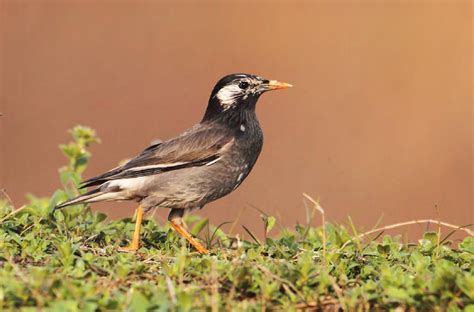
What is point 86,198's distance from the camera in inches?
320

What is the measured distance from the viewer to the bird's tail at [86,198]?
25.9ft

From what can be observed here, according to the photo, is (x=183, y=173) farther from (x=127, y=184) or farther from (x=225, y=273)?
(x=225, y=273)

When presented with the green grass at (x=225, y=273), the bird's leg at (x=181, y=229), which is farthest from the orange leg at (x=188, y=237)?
the green grass at (x=225, y=273)

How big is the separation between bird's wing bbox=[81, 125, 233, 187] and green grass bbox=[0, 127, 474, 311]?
91 centimetres

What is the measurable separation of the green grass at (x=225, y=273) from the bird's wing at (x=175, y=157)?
91 centimetres

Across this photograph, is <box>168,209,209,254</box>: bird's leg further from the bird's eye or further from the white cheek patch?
the bird's eye

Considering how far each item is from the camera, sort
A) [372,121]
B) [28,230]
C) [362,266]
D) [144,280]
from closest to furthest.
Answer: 1. [144,280]
2. [362,266]
3. [28,230]
4. [372,121]

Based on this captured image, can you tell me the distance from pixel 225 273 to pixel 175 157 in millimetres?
2877

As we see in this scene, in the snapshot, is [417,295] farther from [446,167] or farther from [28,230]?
[446,167]

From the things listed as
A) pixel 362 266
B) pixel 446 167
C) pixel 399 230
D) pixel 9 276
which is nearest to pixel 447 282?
pixel 362 266

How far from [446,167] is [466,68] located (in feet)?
8.44

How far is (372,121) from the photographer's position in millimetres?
15195

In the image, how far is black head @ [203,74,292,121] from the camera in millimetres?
9383

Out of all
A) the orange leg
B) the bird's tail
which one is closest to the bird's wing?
the bird's tail
